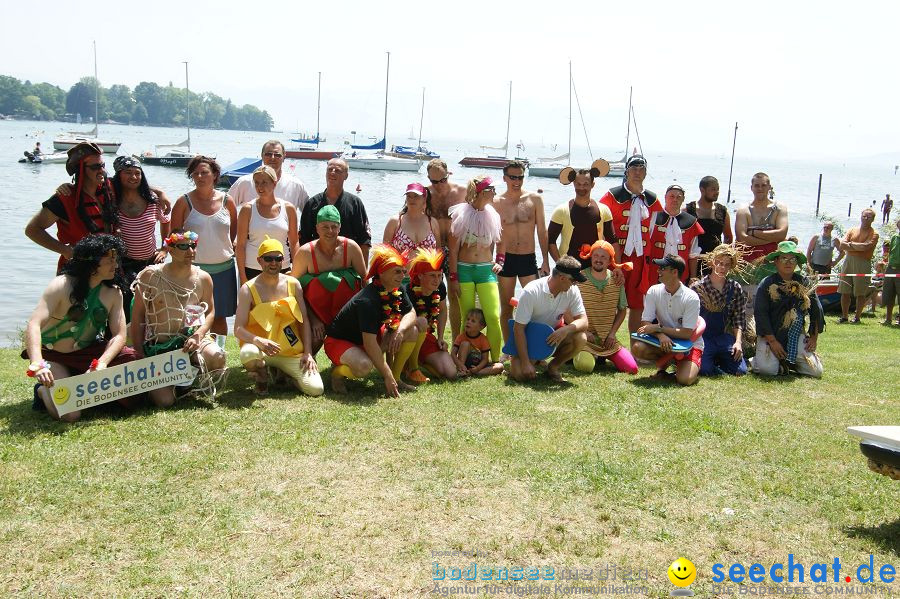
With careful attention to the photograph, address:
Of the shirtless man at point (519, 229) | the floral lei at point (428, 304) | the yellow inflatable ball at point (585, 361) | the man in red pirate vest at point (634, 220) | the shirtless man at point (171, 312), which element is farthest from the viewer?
the man in red pirate vest at point (634, 220)

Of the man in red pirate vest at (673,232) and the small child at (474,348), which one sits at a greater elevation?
the man in red pirate vest at (673,232)

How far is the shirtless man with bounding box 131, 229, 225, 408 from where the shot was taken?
5.91 m

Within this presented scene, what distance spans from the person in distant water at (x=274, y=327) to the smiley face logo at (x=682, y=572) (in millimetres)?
3463

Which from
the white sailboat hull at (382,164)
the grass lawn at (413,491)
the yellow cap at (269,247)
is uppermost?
the white sailboat hull at (382,164)

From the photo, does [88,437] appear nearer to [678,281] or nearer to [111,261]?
[111,261]

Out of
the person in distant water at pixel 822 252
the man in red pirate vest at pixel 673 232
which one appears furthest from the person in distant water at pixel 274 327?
the person in distant water at pixel 822 252

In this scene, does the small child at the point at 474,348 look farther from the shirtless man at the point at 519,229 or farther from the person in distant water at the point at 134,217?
the person in distant water at the point at 134,217

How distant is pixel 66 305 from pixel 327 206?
2.22 meters

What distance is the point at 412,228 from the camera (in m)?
7.15

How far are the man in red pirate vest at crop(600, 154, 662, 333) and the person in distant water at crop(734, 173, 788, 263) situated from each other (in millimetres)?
1199

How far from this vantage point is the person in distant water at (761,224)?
8.55 metres

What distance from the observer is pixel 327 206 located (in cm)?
664

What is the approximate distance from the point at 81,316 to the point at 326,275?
1.99 m

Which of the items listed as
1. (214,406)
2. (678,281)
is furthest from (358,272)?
(678,281)
